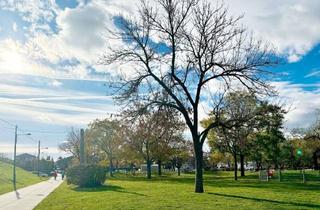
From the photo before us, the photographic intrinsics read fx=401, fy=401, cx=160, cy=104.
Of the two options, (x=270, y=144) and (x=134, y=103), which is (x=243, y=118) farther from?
(x=270, y=144)

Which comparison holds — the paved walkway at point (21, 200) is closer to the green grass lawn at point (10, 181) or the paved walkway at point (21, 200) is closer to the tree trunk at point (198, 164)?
the green grass lawn at point (10, 181)

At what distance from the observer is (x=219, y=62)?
2769 cm

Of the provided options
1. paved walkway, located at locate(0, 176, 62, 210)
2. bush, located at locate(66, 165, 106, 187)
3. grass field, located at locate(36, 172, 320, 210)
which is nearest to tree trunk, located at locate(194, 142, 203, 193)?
grass field, located at locate(36, 172, 320, 210)

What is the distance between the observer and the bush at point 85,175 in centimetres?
4103

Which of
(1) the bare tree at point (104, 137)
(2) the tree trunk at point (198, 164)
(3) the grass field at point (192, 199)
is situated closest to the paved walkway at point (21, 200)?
(3) the grass field at point (192, 199)

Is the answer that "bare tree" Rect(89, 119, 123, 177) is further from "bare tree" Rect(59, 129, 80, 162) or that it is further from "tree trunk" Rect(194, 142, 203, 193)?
"tree trunk" Rect(194, 142, 203, 193)

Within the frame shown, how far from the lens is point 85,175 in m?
41.1

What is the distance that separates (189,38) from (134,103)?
6006 millimetres

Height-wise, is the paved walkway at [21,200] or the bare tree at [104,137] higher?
the bare tree at [104,137]

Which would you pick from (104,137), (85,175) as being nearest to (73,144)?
(104,137)

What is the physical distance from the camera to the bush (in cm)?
4103

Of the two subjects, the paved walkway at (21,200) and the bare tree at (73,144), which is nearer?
the paved walkway at (21,200)

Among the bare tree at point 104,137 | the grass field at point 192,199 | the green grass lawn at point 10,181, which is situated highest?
the bare tree at point 104,137

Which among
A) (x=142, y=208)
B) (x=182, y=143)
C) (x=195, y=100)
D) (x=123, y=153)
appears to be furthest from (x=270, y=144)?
(x=142, y=208)
